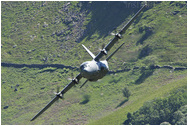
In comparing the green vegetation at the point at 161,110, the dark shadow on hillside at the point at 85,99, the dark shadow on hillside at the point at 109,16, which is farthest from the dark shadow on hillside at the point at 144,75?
the dark shadow on hillside at the point at 109,16

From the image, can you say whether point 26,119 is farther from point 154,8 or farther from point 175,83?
point 154,8

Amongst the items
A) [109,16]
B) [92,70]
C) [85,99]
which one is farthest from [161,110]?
[92,70]

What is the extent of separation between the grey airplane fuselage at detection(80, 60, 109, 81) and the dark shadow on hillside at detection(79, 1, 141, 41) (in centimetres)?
11410

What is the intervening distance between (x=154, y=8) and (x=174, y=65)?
4393 cm

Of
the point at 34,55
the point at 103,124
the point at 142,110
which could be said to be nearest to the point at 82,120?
the point at 103,124

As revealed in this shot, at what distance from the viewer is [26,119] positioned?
143625mm

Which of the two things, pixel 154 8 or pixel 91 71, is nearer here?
pixel 91 71

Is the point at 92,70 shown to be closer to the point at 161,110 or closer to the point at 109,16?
the point at 161,110

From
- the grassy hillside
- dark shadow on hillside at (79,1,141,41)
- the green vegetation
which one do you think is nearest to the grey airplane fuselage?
the grassy hillside

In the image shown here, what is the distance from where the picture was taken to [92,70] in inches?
2662

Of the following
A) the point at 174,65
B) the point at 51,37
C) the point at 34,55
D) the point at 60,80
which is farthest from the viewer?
the point at 51,37

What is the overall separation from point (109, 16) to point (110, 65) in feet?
113

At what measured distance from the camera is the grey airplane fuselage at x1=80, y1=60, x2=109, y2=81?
221 feet

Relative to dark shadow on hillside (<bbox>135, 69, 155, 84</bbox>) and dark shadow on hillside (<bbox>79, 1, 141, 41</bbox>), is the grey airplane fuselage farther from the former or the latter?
dark shadow on hillside (<bbox>79, 1, 141, 41</bbox>)
